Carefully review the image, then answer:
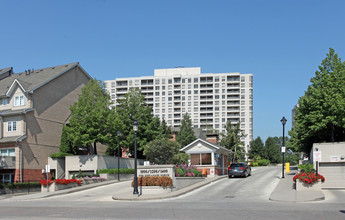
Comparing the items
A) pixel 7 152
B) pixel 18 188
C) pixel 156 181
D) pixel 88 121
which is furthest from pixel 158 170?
pixel 7 152

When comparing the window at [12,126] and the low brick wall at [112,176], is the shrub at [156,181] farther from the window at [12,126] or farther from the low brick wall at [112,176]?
the window at [12,126]

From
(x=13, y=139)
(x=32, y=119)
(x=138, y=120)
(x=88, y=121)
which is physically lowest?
(x=13, y=139)

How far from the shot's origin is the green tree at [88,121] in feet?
147

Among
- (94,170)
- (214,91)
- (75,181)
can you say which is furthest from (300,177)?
(214,91)

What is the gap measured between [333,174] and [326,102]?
25.4ft

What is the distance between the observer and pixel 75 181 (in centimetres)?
3469

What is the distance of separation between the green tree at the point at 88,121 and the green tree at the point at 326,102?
22594 mm

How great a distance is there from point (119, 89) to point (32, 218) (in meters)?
131

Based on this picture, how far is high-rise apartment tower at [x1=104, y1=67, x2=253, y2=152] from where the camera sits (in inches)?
5305

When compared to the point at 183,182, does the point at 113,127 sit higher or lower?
higher

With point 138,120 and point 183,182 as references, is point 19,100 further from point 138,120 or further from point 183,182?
point 183,182

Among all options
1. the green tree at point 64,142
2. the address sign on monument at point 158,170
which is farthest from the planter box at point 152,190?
the green tree at point 64,142

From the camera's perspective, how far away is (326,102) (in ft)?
110

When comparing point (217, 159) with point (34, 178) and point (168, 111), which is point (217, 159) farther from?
point (168, 111)
